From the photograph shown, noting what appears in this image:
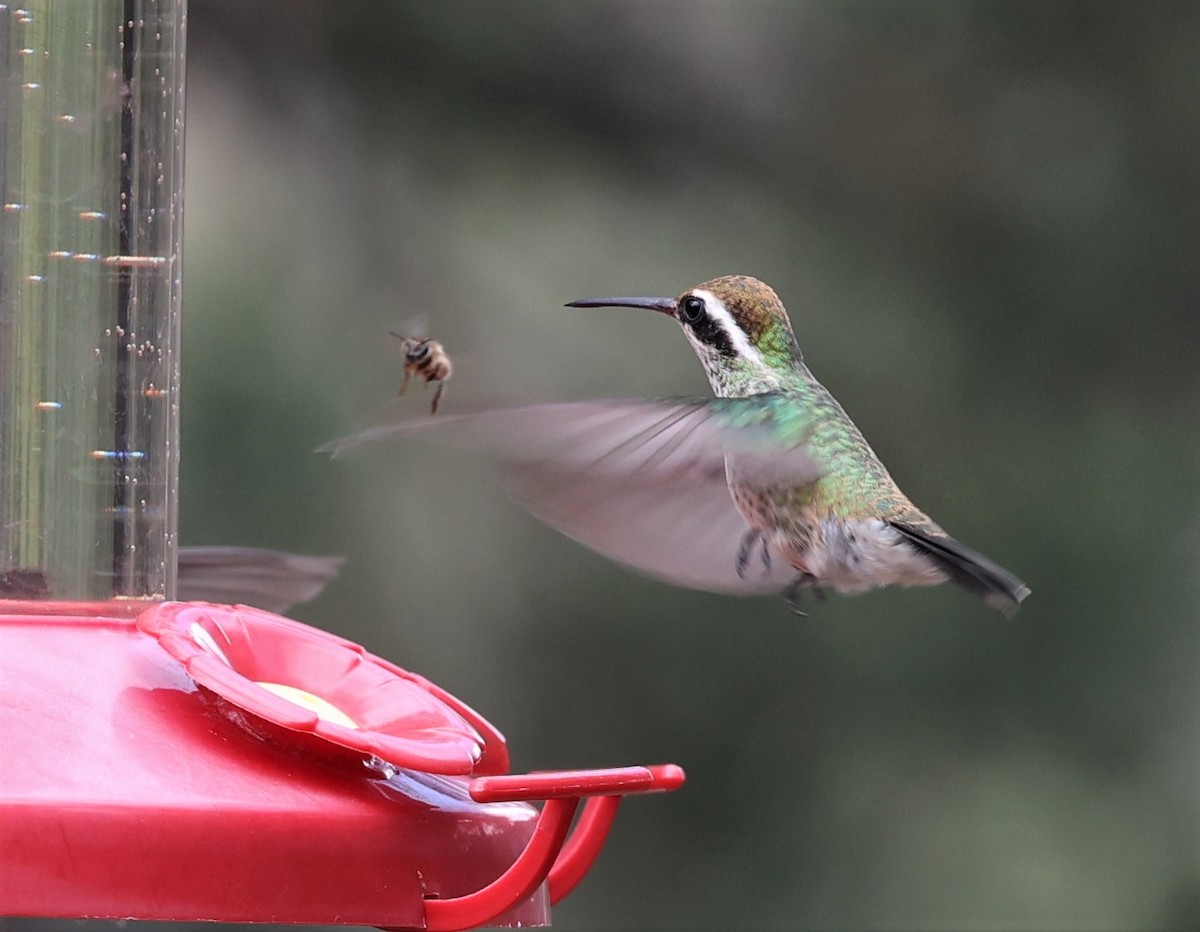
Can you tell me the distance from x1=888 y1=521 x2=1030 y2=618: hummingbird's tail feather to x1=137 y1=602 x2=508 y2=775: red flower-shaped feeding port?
2.94 ft

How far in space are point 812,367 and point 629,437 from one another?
3074 millimetres

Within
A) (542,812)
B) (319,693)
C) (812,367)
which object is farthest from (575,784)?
(812,367)

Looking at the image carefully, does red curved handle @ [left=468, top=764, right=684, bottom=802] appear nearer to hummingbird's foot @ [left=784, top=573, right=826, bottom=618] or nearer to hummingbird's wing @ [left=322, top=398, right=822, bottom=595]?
hummingbird's wing @ [left=322, top=398, right=822, bottom=595]

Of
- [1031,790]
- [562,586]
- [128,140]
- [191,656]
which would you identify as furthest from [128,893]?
[1031,790]

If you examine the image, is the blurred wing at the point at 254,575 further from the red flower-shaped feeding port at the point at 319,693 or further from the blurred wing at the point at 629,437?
the red flower-shaped feeding port at the point at 319,693

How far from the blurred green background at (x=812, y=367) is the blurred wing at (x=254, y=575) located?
6.54 feet

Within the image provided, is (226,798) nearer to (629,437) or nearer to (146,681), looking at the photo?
(146,681)

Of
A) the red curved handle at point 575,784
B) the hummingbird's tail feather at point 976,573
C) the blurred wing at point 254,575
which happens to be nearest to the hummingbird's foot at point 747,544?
the hummingbird's tail feather at point 976,573

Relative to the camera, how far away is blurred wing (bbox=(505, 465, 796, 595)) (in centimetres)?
282

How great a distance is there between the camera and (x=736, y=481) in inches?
125

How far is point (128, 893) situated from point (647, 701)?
13.2 feet

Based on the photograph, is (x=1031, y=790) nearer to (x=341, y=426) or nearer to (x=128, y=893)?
(x=341, y=426)

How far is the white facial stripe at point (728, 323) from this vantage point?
3291 mm

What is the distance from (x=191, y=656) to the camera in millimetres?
2059
